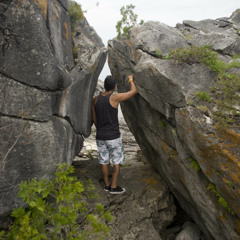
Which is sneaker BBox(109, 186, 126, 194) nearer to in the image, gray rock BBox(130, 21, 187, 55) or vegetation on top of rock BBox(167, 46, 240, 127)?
vegetation on top of rock BBox(167, 46, 240, 127)

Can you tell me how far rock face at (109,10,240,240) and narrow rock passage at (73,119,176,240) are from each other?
1.96 ft

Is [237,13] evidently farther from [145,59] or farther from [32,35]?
[32,35]

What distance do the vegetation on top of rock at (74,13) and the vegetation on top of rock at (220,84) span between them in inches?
144

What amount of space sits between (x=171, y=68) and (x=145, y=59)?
129 cm

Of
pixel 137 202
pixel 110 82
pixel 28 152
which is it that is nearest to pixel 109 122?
pixel 110 82

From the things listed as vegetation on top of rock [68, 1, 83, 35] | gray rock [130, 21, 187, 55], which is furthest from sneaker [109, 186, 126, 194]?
vegetation on top of rock [68, 1, 83, 35]

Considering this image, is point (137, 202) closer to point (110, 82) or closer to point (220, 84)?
point (110, 82)

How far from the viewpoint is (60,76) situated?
6781mm

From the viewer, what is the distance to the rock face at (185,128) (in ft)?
19.2

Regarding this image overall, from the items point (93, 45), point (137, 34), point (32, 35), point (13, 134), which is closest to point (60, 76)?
point (32, 35)

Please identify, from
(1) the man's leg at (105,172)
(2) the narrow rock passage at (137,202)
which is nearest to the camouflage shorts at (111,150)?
(1) the man's leg at (105,172)

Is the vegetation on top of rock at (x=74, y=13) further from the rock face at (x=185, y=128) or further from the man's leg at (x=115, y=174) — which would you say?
the man's leg at (x=115, y=174)

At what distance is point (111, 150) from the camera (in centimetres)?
873

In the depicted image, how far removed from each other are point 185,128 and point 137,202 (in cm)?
390
